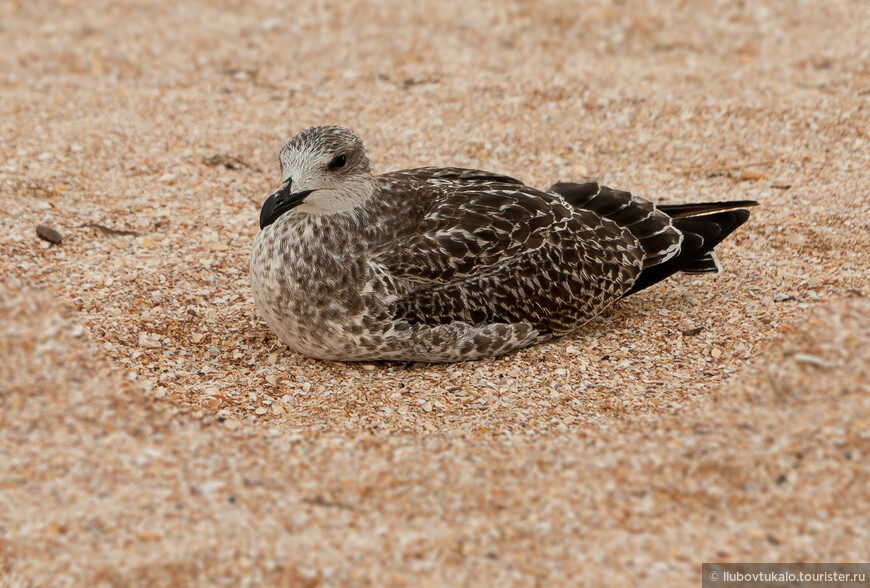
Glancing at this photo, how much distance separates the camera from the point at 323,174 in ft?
17.2

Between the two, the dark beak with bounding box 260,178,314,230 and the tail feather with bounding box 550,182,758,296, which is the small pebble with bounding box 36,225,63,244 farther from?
the tail feather with bounding box 550,182,758,296

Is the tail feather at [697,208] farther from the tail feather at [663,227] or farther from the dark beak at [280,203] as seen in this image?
the dark beak at [280,203]

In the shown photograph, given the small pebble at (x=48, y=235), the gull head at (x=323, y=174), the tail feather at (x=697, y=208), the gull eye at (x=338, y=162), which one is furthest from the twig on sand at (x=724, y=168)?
the small pebble at (x=48, y=235)

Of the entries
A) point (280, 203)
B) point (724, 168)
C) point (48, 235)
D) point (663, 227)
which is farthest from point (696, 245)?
point (48, 235)

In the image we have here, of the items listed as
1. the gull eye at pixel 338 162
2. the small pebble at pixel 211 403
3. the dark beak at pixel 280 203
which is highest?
the gull eye at pixel 338 162

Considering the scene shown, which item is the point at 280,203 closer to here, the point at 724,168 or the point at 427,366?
the point at 427,366

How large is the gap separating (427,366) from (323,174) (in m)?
1.26

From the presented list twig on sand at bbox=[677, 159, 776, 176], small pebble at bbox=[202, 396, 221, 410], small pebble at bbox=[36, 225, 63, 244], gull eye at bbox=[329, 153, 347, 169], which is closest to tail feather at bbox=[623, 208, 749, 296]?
twig on sand at bbox=[677, 159, 776, 176]

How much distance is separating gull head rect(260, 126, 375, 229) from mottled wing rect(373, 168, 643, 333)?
1.11 ft

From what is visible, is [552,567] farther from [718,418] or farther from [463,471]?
[718,418]

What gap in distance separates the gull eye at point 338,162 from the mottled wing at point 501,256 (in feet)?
1.49

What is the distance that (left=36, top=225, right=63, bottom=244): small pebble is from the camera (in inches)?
248

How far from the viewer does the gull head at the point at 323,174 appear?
5.11 meters

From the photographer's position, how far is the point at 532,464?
14.3 ft
